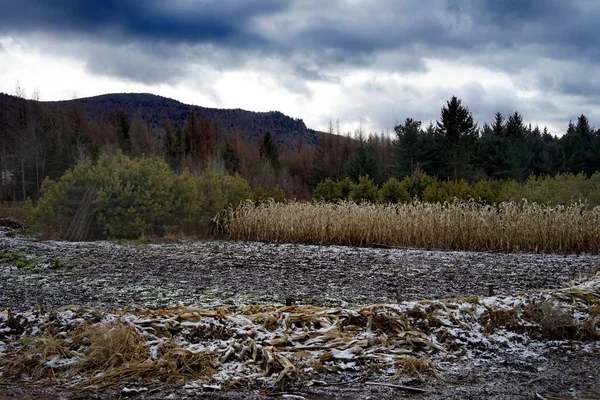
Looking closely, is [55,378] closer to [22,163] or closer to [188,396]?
[188,396]

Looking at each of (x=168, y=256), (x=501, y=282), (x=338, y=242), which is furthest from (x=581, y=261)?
(x=168, y=256)

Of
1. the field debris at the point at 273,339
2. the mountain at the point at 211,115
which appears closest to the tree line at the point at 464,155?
the field debris at the point at 273,339

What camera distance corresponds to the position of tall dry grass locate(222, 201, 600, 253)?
10.0m

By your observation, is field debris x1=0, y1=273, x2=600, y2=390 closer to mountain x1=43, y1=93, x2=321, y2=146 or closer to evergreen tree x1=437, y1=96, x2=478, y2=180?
evergreen tree x1=437, y1=96, x2=478, y2=180

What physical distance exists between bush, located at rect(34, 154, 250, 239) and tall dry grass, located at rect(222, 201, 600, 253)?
3.45ft

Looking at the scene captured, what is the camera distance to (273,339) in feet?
10.9

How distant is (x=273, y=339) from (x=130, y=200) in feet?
35.0

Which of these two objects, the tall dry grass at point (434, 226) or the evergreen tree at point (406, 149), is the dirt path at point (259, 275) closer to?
the tall dry grass at point (434, 226)

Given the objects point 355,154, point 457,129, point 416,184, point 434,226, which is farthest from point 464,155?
point 434,226

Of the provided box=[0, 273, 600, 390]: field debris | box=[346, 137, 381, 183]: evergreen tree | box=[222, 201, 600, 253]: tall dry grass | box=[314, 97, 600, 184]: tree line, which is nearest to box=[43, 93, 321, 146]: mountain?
box=[314, 97, 600, 184]: tree line

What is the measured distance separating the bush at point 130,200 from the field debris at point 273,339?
964 centimetres

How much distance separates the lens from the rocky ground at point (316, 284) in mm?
2805

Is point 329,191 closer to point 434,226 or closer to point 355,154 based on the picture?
point 434,226

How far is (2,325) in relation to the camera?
3541 millimetres
